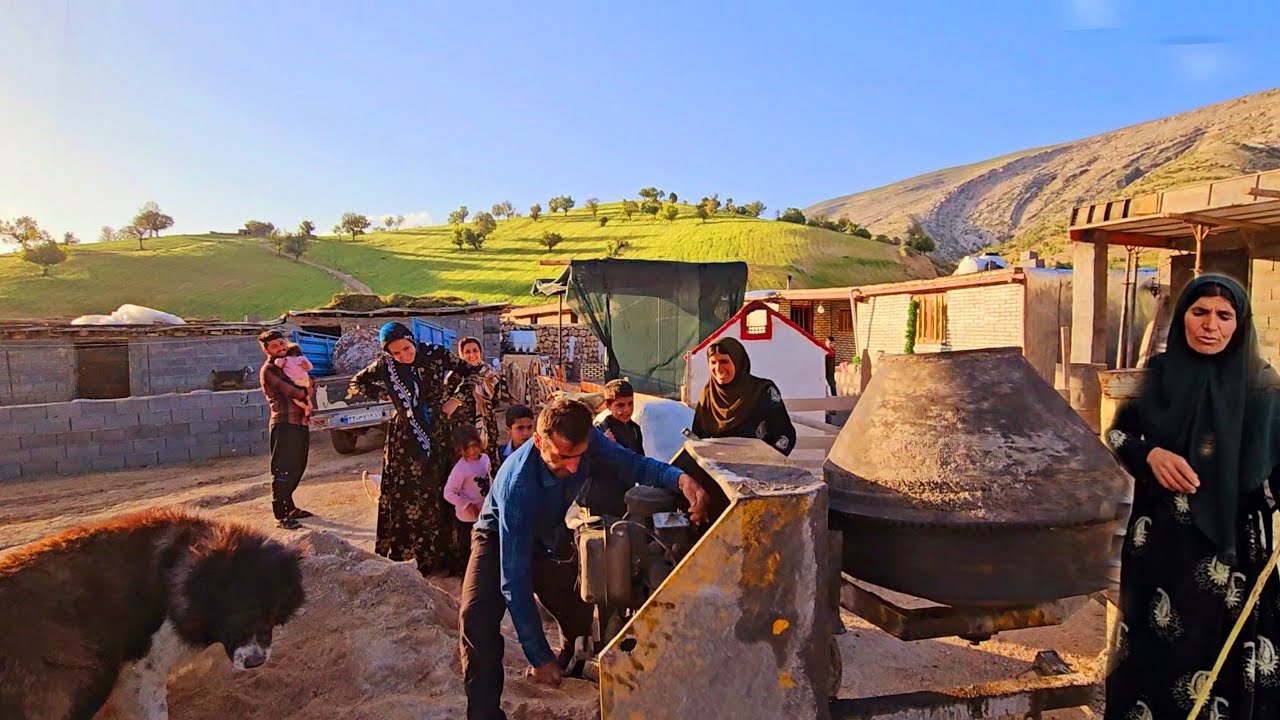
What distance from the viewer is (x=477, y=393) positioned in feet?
16.3

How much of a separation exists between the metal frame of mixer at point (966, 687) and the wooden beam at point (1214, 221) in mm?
6380

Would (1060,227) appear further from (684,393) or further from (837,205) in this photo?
(837,205)

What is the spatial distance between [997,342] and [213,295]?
47437 mm

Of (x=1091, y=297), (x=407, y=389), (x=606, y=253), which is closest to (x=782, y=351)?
(x=1091, y=297)

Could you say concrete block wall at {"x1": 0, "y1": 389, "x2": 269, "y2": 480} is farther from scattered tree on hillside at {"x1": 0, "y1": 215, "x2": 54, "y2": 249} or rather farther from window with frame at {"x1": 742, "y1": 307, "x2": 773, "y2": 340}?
scattered tree on hillside at {"x1": 0, "y1": 215, "x2": 54, "y2": 249}

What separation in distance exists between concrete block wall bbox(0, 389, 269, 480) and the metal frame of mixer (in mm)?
10552

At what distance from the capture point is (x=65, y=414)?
9.00m

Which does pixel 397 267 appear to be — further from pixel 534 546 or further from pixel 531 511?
pixel 531 511

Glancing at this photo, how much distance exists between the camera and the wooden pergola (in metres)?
6.41

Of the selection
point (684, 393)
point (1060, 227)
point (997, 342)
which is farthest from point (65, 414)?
point (1060, 227)

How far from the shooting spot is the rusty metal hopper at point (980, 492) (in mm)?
1813

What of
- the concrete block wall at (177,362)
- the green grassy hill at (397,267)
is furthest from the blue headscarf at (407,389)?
the green grassy hill at (397,267)

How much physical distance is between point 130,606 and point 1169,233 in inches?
406

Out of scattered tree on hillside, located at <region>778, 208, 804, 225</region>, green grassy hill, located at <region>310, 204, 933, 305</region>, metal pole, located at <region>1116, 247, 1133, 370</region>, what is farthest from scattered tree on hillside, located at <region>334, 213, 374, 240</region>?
metal pole, located at <region>1116, 247, 1133, 370</region>
